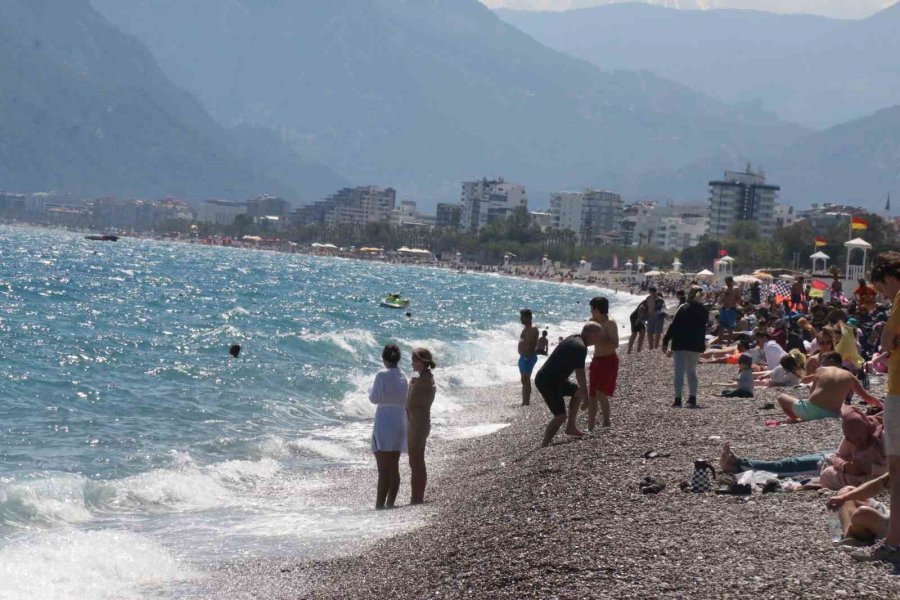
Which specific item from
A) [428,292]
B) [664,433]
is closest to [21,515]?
[664,433]

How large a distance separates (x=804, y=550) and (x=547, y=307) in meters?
75.6

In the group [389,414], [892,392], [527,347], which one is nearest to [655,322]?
[527,347]

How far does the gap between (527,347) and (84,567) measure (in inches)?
492

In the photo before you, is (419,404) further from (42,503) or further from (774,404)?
(774,404)

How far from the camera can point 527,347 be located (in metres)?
21.6

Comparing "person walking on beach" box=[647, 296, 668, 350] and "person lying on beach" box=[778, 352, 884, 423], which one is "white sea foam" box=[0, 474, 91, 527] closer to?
"person lying on beach" box=[778, 352, 884, 423]

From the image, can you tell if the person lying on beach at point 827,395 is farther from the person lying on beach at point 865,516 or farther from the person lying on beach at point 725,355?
the person lying on beach at point 725,355

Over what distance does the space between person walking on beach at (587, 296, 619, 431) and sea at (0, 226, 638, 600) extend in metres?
3.08

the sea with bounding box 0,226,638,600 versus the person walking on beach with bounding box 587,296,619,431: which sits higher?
the person walking on beach with bounding box 587,296,619,431

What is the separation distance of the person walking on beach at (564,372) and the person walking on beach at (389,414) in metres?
2.24

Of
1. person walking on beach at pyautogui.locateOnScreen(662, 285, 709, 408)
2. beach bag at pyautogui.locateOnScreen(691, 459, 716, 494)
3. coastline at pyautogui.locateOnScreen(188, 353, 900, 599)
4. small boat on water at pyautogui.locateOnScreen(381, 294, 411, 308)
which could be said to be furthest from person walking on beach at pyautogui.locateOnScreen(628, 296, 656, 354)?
small boat on water at pyautogui.locateOnScreen(381, 294, 411, 308)

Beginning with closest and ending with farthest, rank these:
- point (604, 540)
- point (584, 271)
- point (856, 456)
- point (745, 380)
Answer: point (604, 540), point (856, 456), point (745, 380), point (584, 271)

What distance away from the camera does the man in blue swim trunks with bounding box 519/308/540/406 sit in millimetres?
20938

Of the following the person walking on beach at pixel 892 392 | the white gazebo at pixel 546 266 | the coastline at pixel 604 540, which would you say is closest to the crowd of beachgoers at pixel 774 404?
the person walking on beach at pixel 892 392
